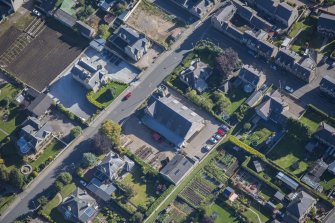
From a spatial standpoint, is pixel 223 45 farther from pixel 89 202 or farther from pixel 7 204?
pixel 7 204

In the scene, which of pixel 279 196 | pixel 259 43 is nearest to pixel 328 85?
pixel 259 43

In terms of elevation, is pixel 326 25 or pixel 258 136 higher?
pixel 326 25

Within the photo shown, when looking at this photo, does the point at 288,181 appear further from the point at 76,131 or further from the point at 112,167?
the point at 76,131

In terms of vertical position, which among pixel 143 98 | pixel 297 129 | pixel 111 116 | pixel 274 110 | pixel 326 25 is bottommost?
pixel 111 116

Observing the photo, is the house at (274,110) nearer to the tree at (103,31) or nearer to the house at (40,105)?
the tree at (103,31)

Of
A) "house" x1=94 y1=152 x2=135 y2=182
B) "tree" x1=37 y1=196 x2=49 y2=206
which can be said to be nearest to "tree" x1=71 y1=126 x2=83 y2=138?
"house" x1=94 y1=152 x2=135 y2=182

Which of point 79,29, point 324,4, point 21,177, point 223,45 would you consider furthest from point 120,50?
point 324,4
